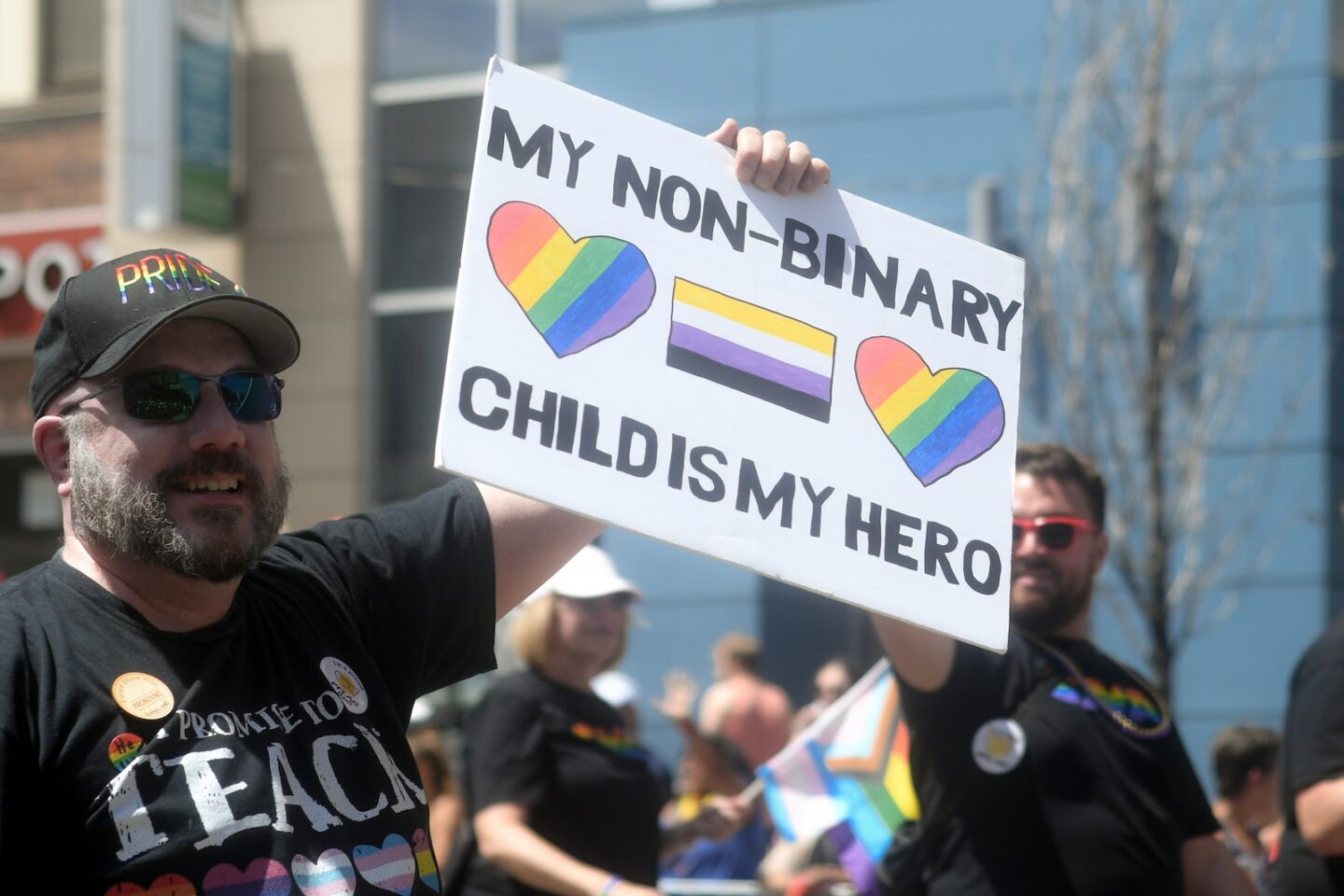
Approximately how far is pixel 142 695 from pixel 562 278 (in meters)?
0.79

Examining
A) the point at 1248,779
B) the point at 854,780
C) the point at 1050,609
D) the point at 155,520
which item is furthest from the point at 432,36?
the point at 155,520

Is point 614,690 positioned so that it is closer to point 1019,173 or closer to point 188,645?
point 188,645

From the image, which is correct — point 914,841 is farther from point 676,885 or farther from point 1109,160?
point 1109,160

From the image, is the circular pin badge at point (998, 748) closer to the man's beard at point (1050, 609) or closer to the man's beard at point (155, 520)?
the man's beard at point (1050, 609)

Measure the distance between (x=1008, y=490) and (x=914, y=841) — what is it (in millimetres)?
1185

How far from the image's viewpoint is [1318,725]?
378 cm

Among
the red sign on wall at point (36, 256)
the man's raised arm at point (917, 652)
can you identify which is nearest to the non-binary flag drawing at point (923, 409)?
the man's raised arm at point (917, 652)

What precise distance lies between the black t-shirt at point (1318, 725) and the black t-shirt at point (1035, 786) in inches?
11.2

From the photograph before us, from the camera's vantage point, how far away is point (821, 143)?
40.1ft

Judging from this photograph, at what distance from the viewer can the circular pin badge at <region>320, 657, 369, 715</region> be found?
2402 millimetres

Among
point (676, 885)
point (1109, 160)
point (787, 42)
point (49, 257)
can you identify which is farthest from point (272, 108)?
point (676, 885)

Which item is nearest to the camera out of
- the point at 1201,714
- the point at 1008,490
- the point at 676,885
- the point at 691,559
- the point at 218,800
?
the point at 218,800

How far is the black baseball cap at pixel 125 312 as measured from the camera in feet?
7.61

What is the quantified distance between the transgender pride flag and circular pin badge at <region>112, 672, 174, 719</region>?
82.8 inches
